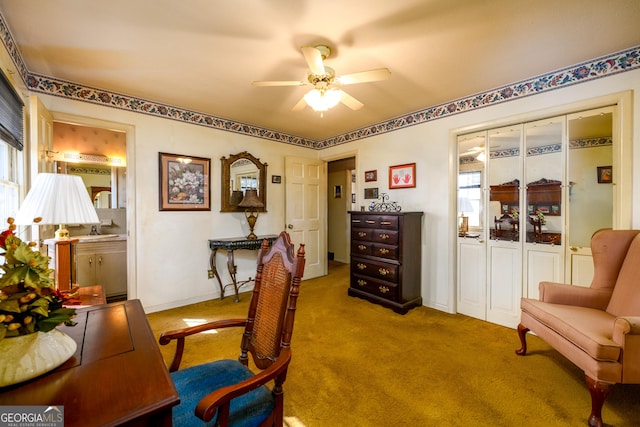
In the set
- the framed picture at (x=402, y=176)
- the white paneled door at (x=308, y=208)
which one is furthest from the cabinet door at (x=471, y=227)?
the white paneled door at (x=308, y=208)

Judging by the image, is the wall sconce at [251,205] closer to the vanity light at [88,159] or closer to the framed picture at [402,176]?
the framed picture at [402,176]

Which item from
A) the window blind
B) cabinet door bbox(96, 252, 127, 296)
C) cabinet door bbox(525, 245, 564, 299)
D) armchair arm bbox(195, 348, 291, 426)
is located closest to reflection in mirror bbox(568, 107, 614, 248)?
cabinet door bbox(525, 245, 564, 299)

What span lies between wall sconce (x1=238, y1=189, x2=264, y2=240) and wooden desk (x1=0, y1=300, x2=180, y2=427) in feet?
8.61

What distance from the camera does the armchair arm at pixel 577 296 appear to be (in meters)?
2.02

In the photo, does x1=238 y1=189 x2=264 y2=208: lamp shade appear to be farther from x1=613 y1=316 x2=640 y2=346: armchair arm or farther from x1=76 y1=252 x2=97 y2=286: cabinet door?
x1=613 y1=316 x2=640 y2=346: armchair arm

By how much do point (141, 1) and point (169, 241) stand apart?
2415mm

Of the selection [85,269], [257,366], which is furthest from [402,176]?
[85,269]

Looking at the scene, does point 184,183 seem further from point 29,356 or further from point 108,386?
point 108,386

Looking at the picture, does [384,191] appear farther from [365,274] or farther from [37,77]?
[37,77]

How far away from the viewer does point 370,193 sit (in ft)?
12.9

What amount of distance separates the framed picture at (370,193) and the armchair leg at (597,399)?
8.97 ft

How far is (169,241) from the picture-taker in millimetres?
3254

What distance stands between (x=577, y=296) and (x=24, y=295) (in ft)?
10.2

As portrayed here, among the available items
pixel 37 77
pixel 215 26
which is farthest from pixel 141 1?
pixel 37 77
